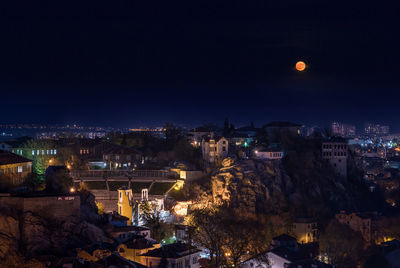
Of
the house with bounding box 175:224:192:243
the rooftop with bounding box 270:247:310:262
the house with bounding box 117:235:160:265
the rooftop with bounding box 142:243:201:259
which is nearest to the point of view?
the rooftop with bounding box 142:243:201:259

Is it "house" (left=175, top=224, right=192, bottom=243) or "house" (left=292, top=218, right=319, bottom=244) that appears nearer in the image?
"house" (left=175, top=224, right=192, bottom=243)

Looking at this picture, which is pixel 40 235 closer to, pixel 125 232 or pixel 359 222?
pixel 125 232

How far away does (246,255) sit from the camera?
Result: 37.2 m

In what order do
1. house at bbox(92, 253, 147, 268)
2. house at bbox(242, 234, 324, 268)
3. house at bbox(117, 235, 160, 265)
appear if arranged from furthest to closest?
house at bbox(242, 234, 324, 268), house at bbox(117, 235, 160, 265), house at bbox(92, 253, 147, 268)

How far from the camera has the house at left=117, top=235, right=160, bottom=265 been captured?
30422mm

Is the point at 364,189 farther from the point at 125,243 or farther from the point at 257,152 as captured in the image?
the point at 125,243

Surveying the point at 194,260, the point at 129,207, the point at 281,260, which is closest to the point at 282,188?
the point at 281,260

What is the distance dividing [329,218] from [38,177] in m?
25.7

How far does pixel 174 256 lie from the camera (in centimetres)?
2994

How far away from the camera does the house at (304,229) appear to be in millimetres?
43938

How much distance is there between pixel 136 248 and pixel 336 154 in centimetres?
3074

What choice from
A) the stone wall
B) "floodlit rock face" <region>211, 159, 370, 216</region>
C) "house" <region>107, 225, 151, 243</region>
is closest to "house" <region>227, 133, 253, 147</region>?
"floodlit rock face" <region>211, 159, 370, 216</region>

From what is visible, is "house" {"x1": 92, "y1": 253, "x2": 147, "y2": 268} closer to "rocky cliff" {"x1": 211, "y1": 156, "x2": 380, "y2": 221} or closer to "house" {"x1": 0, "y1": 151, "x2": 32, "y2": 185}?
"house" {"x1": 0, "y1": 151, "x2": 32, "y2": 185}

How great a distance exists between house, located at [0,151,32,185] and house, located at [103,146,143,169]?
47.5 feet
